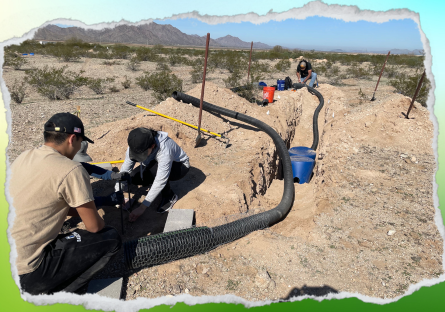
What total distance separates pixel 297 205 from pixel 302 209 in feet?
1.01

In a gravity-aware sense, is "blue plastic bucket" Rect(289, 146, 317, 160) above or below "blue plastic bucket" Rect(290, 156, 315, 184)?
above

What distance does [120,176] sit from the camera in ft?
10.2

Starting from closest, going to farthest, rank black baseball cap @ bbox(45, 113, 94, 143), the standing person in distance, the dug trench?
black baseball cap @ bbox(45, 113, 94, 143), the dug trench, the standing person in distance

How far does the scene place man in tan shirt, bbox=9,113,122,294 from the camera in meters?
1.75

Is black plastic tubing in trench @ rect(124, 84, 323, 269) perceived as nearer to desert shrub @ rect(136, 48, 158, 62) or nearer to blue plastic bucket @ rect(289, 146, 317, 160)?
blue plastic bucket @ rect(289, 146, 317, 160)

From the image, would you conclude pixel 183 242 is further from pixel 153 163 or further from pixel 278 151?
pixel 278 151

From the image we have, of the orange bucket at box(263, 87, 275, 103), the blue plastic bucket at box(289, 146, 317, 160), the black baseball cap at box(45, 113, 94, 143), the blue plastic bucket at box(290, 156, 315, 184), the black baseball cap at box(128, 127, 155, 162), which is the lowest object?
the blue plastic bucket at box(290, 156, 315, 184)

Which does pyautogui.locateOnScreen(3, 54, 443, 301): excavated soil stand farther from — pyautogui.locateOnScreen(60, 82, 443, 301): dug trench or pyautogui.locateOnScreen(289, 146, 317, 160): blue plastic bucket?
pyautogui.locateOnScreen(289, 146, 317, 160): blue plastic bucket

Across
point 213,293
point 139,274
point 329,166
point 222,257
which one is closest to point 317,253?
point 222,257

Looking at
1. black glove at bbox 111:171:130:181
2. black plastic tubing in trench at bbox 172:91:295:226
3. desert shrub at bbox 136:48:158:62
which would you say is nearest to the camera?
black glove at bbox 111:171:130:181

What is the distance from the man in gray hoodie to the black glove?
68 millimetres

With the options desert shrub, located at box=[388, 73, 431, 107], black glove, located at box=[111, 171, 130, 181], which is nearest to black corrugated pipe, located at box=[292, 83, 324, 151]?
desert shrub, located at box=[388, 73, 431, 107]

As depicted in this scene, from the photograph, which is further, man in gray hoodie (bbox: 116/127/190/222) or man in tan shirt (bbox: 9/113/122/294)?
man in gray hoodie (bbox: 116/127/190/222)

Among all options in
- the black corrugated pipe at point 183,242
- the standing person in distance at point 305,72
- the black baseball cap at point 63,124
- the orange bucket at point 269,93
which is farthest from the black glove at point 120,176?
the standing person in distance at point 305,72
